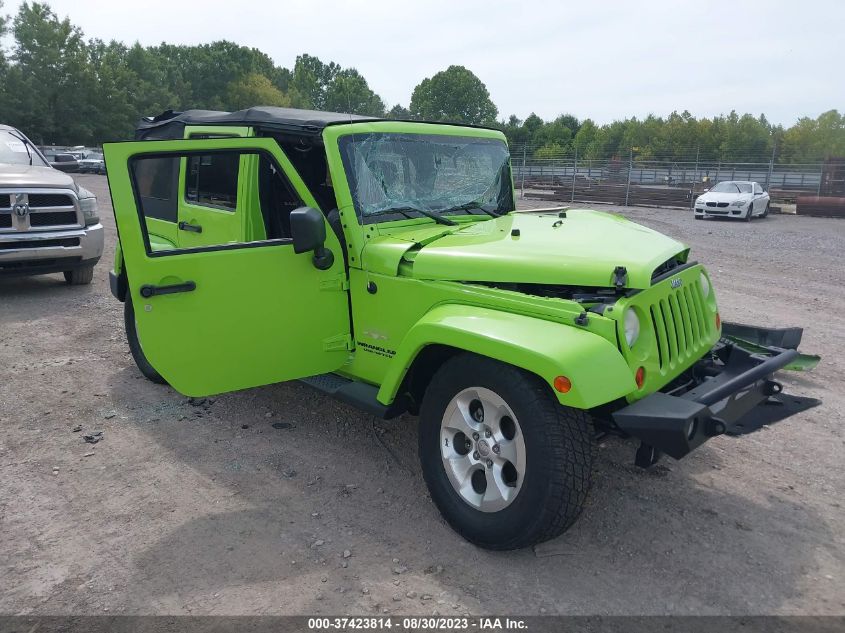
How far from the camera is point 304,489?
12.2 feet

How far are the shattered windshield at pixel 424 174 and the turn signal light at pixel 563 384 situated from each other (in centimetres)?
167

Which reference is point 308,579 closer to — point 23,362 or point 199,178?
point 199,178

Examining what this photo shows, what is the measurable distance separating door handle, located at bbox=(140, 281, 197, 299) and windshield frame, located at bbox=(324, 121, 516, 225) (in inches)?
37.2

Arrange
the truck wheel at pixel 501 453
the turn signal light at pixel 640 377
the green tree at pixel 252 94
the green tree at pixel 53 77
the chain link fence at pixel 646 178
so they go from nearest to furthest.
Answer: the truck wheel at pixel 501 453, the turn signal light at pixel 640 377, the chain link fence at pixel 646 178, the green tree at pixel 53 77, the green tree at pixel 252 94

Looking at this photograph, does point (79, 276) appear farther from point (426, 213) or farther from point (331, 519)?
point (331, 519)

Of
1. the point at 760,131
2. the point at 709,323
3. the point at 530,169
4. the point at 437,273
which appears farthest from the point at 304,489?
the point at 760,131

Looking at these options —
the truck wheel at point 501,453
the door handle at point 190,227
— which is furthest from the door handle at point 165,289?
the door handle at point 190,227

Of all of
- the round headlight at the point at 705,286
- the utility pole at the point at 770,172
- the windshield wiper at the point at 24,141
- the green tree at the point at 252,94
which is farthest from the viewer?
the green tree at the point at 252,94

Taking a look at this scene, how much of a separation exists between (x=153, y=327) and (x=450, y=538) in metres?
1.90

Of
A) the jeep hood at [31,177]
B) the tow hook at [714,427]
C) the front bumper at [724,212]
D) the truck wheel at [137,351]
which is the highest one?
the jeep hood at [31,177]

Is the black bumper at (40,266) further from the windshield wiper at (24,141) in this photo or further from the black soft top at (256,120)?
the black soft top at (256,120)

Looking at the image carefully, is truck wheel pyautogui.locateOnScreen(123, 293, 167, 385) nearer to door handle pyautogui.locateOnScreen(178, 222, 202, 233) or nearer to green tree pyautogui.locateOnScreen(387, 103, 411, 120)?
door handle pyautogui.locateOnScreen(178, 222, 202, 233)

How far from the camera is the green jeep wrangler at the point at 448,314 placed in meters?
2.84

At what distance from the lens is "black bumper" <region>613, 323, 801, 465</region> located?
2703 mm
